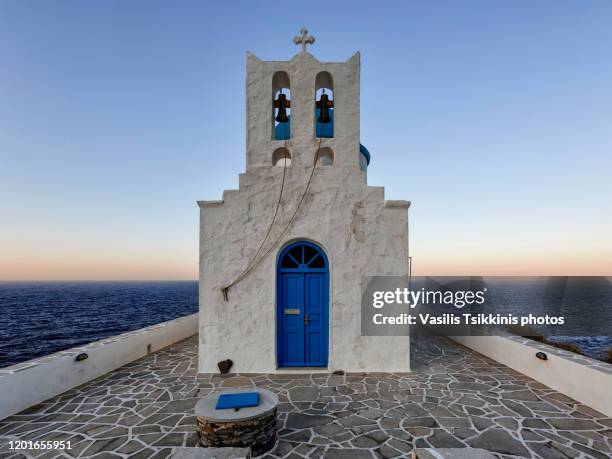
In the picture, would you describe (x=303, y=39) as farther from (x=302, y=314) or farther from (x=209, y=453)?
(x=209, y=453)

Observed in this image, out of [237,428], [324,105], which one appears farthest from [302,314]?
[324,105]

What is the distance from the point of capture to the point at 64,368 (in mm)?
6570

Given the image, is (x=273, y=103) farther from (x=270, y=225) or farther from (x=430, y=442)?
(x=430, y=442)

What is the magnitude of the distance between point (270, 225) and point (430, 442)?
16.8ft

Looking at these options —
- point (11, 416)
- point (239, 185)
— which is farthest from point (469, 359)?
point (11, 416)

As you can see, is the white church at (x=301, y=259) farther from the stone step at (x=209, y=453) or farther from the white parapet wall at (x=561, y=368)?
the stone step at (x=209, y=453)

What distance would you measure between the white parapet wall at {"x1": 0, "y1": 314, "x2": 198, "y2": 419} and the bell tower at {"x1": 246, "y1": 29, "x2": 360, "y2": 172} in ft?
17.5

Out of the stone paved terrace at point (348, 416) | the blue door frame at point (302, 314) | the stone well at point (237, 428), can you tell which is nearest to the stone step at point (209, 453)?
the stone well at point (237, 428)

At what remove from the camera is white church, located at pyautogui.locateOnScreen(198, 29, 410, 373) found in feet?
25.4

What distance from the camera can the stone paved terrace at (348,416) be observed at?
4.64 metres

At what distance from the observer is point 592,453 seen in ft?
14.6

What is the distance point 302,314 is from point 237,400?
3266 mm

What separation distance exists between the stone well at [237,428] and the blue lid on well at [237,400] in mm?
52

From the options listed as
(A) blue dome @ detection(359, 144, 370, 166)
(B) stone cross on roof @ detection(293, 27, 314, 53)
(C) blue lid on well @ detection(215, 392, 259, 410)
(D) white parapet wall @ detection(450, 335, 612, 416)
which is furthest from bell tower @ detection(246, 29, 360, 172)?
(D) white parapet wall @ detection(450, 335, 612, 416)
